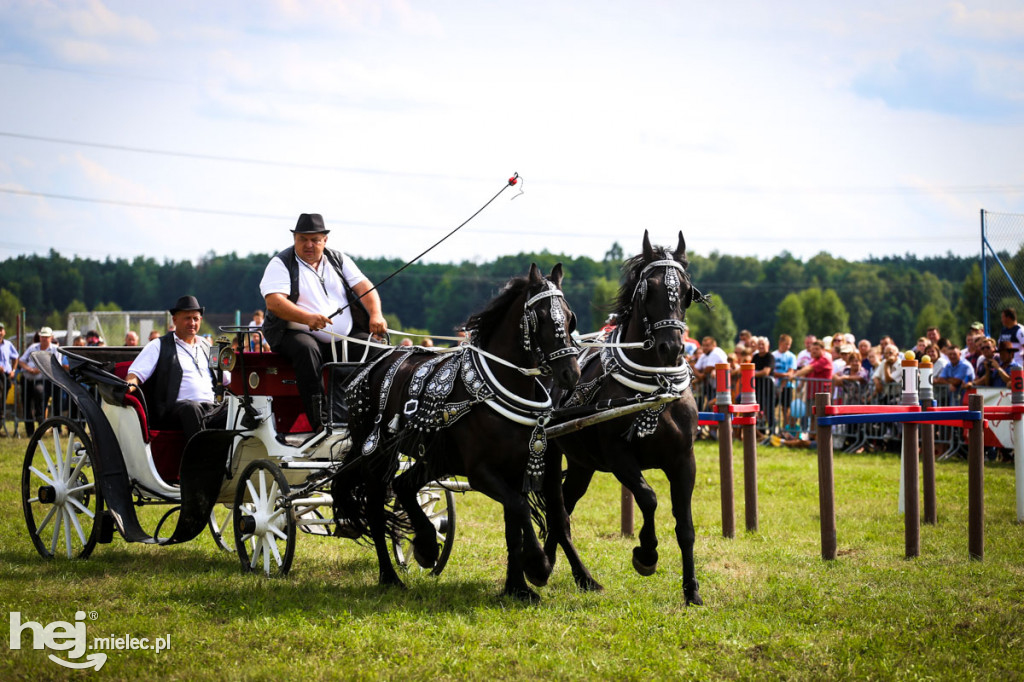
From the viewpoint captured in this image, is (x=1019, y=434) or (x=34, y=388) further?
(x=34, y=388)

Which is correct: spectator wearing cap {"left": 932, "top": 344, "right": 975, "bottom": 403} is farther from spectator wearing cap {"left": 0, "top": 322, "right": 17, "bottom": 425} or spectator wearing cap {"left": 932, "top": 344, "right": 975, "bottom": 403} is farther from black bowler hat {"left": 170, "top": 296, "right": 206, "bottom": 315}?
spectator wearing cap {"left": 0, "top": 322, "right": 17, "bottom": 425}

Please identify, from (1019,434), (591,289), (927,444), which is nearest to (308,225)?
(927,444)

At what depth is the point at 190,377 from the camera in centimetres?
867

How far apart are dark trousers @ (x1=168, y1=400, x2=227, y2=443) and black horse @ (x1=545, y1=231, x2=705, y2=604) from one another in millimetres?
2717

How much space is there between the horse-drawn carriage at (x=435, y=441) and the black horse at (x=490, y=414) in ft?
0.04

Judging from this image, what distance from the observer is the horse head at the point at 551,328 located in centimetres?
615

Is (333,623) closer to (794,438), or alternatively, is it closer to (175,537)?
(175,537)

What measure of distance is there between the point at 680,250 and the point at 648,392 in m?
1.01

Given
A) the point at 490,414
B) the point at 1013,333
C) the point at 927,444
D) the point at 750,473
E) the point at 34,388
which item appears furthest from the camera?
the point at 34,388

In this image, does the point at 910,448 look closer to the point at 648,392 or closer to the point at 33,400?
the point at 648,392

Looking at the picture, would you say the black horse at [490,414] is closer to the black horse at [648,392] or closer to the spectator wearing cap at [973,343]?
the black horse at [648,392]

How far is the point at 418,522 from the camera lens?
726 cm

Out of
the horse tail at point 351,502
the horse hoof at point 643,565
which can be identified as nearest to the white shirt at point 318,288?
the horse tail at point 351,502

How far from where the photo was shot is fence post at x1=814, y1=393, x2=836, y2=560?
7.94 meters
